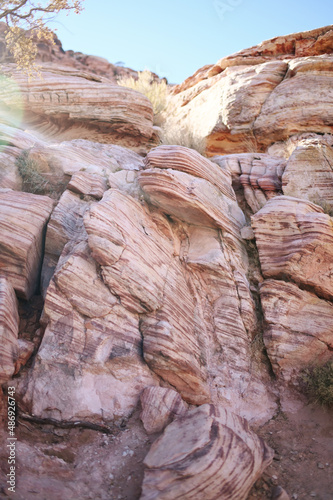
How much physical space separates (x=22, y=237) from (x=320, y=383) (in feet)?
17.7

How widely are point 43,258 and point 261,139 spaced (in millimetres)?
8175

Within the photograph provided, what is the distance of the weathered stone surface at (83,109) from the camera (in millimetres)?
10945

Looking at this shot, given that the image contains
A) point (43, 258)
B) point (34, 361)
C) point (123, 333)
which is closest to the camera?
point (34, 361)

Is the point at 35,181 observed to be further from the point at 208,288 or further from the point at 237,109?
the point at 237,109

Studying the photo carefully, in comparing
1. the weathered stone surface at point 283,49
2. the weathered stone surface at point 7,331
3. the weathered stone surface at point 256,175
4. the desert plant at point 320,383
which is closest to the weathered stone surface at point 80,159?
the weathered stone surface at point 256,175

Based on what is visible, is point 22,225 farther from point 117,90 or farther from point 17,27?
point 117,90

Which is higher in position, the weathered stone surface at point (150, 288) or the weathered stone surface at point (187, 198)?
the weathered stone surface at point (187, 198)

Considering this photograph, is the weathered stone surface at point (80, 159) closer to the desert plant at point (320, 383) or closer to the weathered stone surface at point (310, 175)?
the weathered stone surface at point (310, 175)

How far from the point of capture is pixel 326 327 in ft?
21.1

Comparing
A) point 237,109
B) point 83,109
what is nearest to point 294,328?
point 237,109

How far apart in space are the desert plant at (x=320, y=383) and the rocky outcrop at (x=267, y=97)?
747 cm

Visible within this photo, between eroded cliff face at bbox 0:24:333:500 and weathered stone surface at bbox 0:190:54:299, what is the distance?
Answer: 30 millimetres

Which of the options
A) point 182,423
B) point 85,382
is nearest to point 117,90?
point 85,382

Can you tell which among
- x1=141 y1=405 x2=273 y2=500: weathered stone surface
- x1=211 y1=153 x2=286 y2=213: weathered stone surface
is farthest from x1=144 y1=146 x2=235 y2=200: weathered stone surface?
x1=141 y1=405 x2=273 y2=500: weathered stone surface
